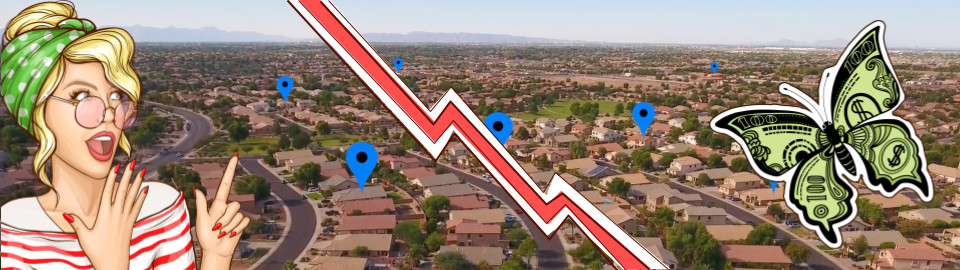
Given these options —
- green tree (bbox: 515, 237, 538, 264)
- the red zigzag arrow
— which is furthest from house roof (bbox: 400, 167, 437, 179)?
the red zigzag arrow

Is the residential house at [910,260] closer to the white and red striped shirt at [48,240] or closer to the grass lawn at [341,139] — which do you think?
the white and red striped shirt at [48,240]

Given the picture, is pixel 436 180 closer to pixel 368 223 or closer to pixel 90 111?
pixel 368 223

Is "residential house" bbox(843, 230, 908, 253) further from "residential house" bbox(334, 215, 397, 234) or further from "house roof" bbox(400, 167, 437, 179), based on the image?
"house roof" bbox(400, 167, 437, 179)

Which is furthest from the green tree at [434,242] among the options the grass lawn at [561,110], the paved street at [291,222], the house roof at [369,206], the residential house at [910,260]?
the grass lawn at [561,110]

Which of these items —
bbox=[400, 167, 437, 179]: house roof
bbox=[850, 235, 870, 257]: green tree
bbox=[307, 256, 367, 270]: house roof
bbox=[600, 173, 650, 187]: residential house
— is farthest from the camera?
bbox=[400, 167, 437, 179]: house roof

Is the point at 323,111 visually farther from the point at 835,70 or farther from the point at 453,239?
the point at 835,70

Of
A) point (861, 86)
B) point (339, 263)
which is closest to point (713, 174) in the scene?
point (339, 263)
